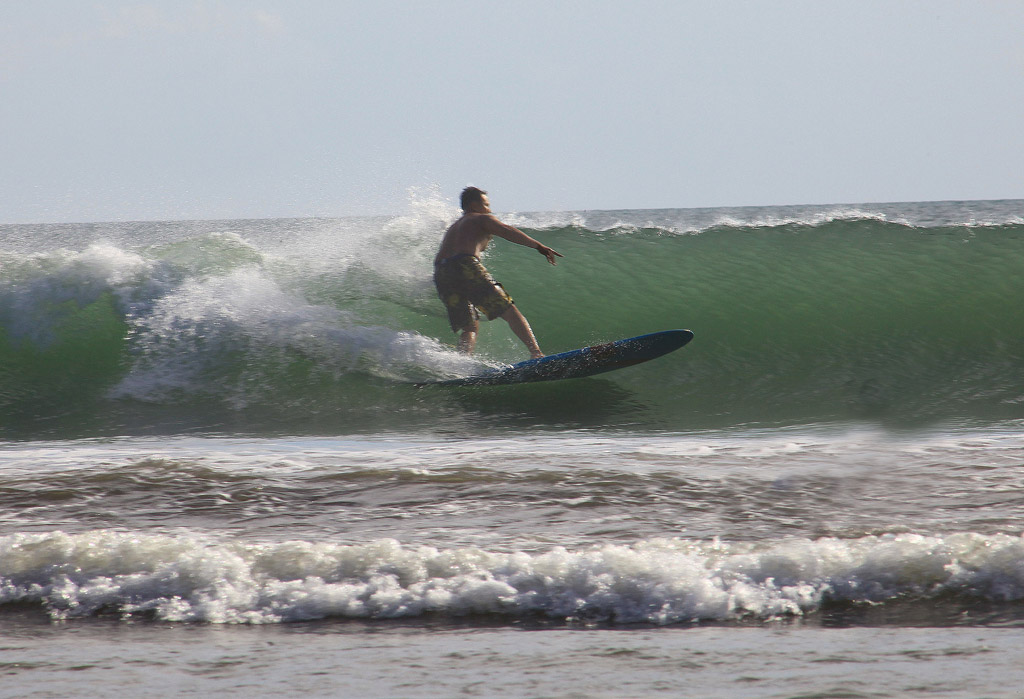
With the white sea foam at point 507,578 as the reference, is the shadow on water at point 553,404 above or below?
above

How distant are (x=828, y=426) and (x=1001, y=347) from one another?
333 centimetres

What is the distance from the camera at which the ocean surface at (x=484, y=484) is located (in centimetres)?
243

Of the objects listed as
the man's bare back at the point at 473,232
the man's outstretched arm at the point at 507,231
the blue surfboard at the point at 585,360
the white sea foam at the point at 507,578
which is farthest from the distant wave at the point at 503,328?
the white sea foam at the point at 507,578

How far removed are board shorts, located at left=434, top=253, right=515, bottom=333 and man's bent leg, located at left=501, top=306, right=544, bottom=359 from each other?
0.06m

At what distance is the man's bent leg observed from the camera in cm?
695

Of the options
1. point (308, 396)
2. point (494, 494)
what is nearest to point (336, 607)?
point (494, 494)

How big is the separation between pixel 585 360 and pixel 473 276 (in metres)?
1.08

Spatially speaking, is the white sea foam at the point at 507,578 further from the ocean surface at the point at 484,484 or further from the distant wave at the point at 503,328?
the distant wave at the point at 503,328

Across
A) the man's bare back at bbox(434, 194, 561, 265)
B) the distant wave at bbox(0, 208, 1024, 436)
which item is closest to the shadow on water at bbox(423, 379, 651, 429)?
the distant wave at bbox(0, 208, 1024, 436)

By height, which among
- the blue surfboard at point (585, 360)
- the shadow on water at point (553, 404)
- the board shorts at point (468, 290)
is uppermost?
the board shorts at point (468, 290)

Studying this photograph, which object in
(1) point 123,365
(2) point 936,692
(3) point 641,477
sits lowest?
(2) point 936,692

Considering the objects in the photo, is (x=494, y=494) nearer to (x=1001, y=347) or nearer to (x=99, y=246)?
(x=1001, y=347)

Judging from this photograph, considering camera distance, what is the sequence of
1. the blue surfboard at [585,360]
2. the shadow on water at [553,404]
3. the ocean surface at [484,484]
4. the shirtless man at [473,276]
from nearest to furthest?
the ocean surface at [484,484] < the shadow on water at [553,404] < the blue surfboard at [585,360] < the shirtless man at [473,276]

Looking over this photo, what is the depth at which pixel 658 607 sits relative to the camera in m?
2.79
